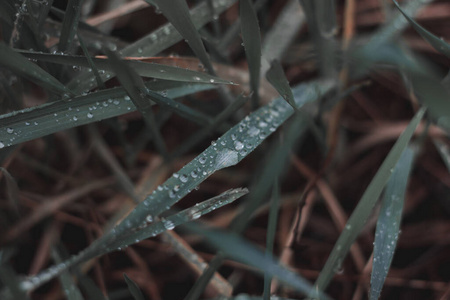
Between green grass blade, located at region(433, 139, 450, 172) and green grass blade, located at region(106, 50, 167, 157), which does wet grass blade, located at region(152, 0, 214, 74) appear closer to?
green grass blade, located at region(106, 50, 167, 157)

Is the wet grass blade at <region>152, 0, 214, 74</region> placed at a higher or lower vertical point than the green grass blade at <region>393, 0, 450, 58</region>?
higher

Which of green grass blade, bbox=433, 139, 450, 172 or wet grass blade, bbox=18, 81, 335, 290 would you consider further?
green grass blade, bbox=433, 139, 450, 172

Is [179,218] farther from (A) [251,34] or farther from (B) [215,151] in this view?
(A) [251,34]

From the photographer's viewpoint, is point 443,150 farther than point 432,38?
Yes

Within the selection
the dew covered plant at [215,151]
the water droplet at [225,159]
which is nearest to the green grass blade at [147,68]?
the dew covered plant at [215,151]

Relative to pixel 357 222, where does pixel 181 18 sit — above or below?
above

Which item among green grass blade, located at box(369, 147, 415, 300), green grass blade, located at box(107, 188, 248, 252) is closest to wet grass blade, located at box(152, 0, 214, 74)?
green grass blade, located at box(107, 188, 248, 252)

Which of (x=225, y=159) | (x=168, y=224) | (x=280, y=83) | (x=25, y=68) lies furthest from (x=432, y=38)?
(x=25, y=68)

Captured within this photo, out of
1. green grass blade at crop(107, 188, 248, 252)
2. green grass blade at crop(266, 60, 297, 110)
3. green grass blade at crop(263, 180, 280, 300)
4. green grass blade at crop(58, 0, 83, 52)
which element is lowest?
green grass blade at crop(263, 180, 280, 300)

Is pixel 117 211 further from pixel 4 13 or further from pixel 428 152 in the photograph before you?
pixel 428 152
